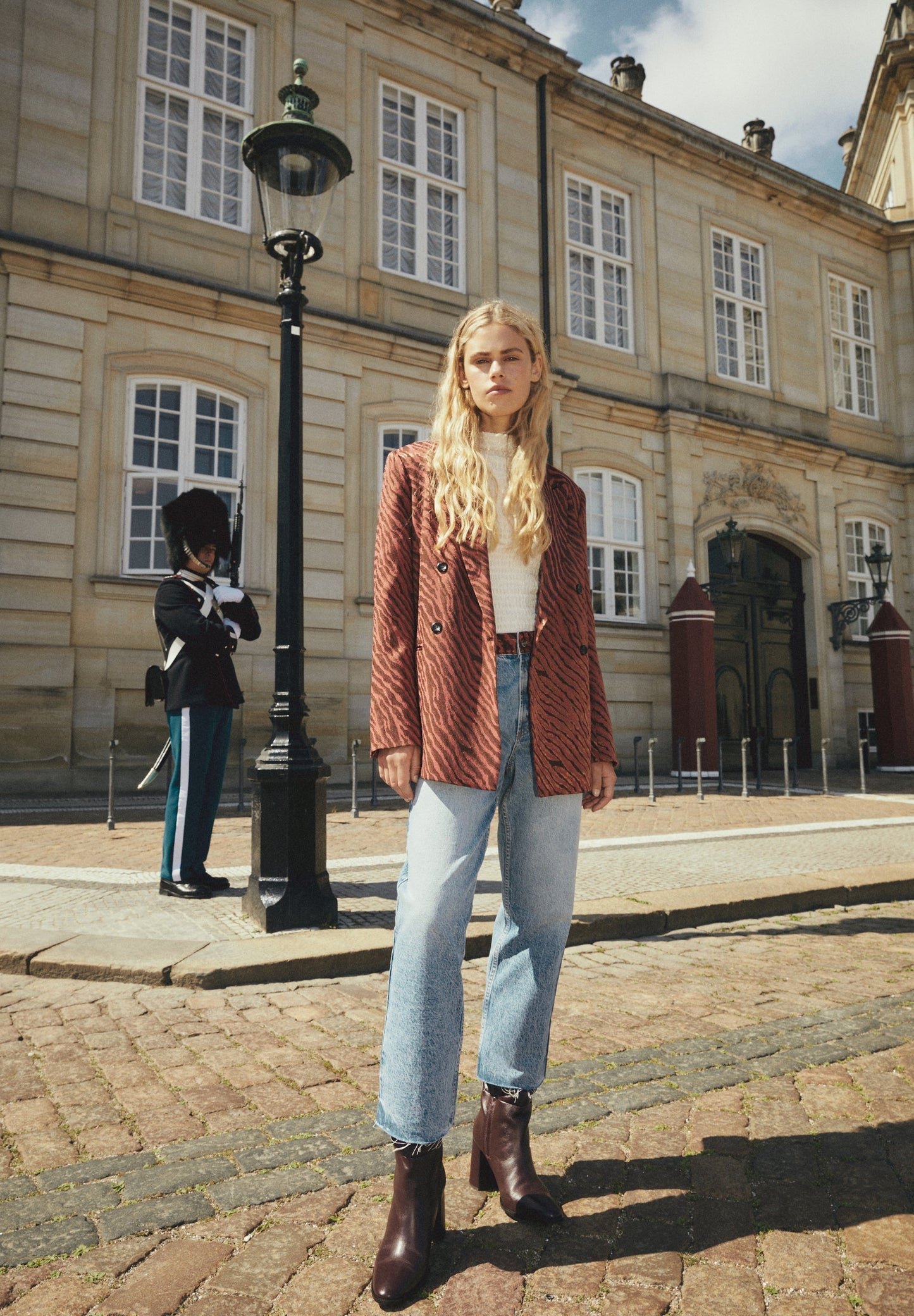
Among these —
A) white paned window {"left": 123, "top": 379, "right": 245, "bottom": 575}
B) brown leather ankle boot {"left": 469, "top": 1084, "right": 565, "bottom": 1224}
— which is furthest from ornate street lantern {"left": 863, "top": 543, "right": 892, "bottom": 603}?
brown leather ankle boot {"left": 469, "top": 1084, "right": 565, "bottom": 1224}

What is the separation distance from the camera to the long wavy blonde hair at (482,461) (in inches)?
82.2

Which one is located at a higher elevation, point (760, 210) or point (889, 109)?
point (889, 109)

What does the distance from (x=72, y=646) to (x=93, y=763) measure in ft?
4.42

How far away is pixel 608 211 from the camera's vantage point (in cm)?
1702

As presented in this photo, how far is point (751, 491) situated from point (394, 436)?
7.46 metres

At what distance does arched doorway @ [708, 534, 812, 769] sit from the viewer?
1719cm

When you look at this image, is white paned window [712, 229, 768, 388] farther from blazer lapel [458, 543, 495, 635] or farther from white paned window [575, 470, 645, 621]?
blazer lapel [458, 543, 495, 635]

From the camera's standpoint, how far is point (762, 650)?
17.8m

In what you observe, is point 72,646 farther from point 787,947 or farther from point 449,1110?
point 449,1110

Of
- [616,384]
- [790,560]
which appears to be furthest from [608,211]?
[790,560]

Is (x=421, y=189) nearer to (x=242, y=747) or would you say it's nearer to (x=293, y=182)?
(x=242, y=747)

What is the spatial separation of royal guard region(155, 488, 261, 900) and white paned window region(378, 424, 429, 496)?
8038 millimetres

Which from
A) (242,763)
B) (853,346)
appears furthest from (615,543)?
(853,346)

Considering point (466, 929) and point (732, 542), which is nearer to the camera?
point (466, 929)
